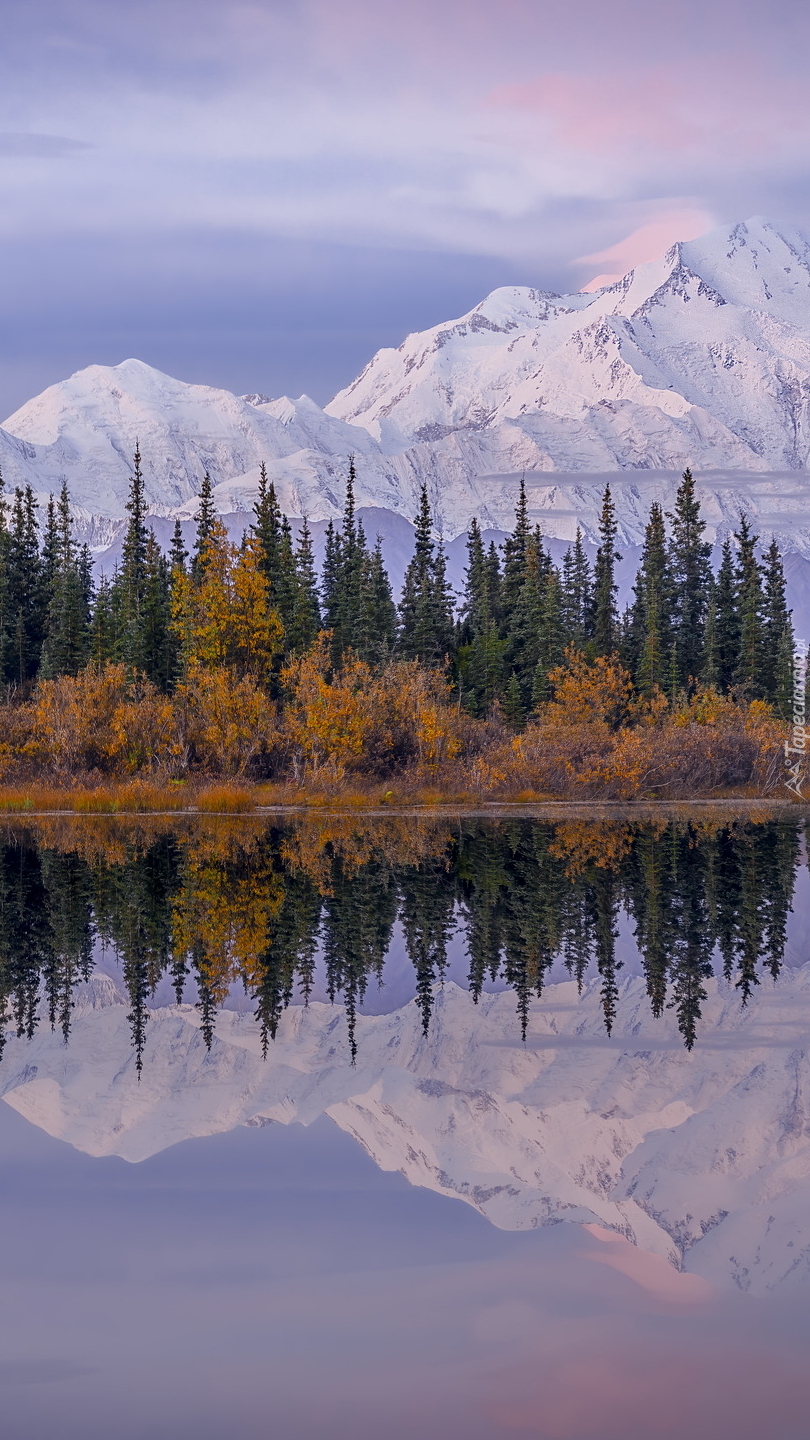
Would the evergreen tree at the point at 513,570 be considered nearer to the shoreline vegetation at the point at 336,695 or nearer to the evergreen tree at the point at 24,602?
the shoreline vegetation at the point at 336,695

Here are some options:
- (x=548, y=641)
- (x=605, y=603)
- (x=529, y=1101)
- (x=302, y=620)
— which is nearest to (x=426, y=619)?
(x=548, y=641)

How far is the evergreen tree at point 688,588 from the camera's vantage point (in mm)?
110625

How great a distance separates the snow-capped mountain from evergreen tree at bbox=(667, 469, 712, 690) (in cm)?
9267

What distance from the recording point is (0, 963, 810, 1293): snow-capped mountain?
1062 centimetres

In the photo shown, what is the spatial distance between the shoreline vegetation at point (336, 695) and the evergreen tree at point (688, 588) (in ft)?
1.29

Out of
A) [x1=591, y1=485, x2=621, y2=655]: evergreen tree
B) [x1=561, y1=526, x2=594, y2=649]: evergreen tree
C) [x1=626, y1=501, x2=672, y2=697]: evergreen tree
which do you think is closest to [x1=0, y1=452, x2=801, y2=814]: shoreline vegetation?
[x1=626, y1=501, x2=672, y2=697]: evergreen tree

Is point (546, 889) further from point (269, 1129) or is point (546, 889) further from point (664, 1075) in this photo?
point (269, 1129)

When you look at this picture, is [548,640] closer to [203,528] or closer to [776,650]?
[776,650]

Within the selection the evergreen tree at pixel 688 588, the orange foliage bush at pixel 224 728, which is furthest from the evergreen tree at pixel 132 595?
the evergreen tree at pixel 688 588

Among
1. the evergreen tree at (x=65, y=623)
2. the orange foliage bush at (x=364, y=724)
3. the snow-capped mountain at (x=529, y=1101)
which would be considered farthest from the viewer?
the evergreen tree at (x=65, y=623)

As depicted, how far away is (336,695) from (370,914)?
3504 centimetres

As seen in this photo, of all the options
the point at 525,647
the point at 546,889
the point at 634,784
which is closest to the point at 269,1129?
the point at 546,889

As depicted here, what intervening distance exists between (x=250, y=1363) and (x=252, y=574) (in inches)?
2623

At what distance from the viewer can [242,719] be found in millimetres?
62656
